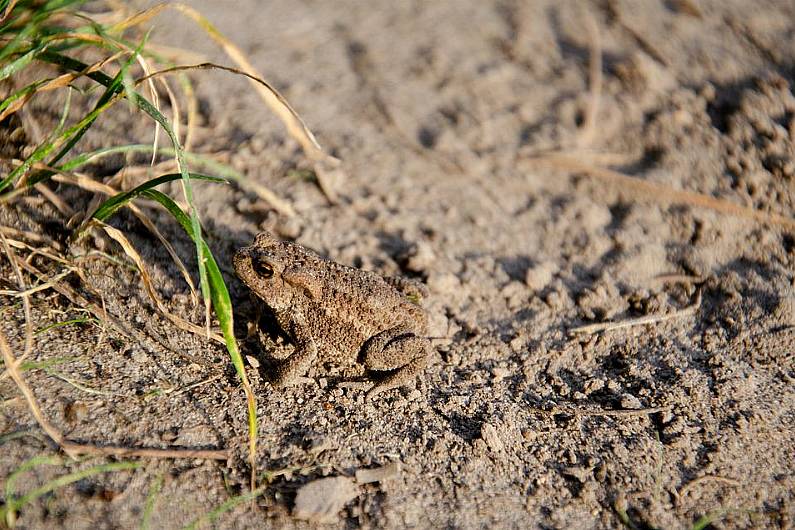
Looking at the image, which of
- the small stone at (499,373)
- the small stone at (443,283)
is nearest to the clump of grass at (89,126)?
the small stone at (443,283)

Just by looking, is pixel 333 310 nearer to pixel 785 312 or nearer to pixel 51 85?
pixel 51 85

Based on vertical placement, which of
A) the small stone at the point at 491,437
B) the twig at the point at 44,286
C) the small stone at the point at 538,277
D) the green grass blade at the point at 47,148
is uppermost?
the green grass blade at the point at 47,148

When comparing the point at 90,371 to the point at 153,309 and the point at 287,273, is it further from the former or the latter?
the point at 287,273

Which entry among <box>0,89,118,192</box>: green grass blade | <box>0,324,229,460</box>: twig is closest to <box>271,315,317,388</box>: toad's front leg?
<box>0,324,229,460</box>: twig

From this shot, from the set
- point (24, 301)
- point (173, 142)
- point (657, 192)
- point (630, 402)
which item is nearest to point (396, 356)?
point (630, 402)

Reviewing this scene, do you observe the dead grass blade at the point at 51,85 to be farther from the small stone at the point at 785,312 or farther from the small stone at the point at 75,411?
the small stone at the point at 785,312

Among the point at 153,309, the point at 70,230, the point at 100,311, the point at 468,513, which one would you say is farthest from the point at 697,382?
the point at 70,230
